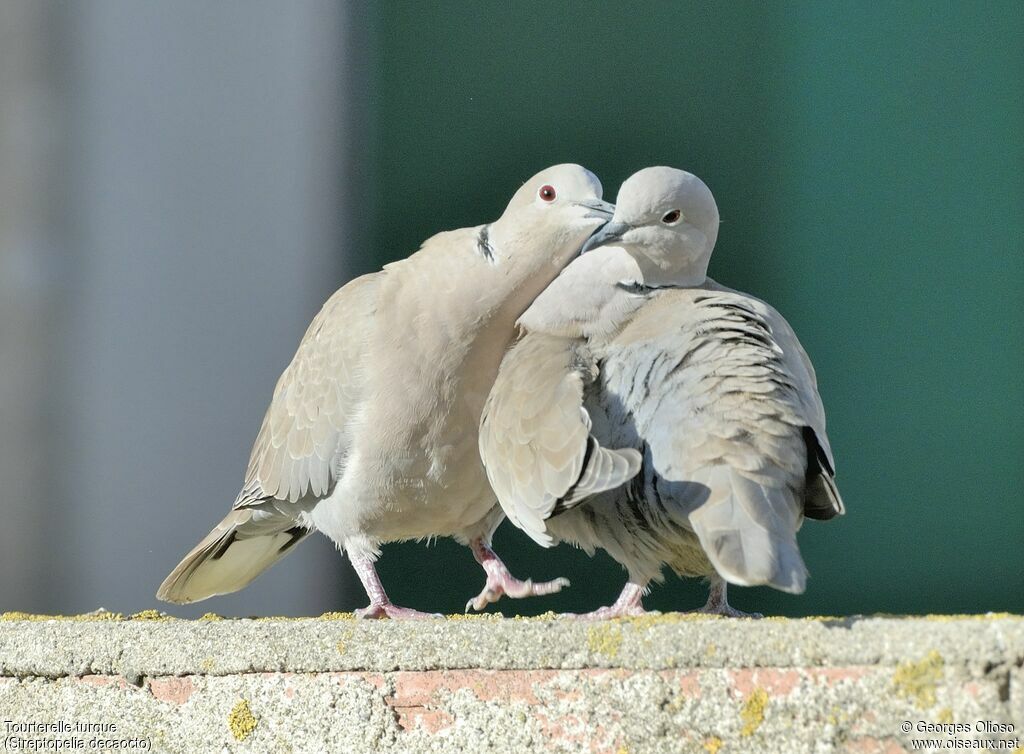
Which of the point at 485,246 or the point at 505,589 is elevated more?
the point at 485,246

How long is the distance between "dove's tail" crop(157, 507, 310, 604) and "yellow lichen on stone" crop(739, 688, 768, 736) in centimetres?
170

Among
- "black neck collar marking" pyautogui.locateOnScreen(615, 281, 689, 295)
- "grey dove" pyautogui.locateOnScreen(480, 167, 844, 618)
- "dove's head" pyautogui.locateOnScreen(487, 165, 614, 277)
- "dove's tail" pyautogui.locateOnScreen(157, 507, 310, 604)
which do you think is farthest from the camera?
"dove's tail" pyautogui.locateOnScreen(157, 507, 310, 604)

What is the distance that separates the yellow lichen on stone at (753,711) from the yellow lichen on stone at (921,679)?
7.2 inches

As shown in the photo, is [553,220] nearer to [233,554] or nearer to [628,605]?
[628,605]

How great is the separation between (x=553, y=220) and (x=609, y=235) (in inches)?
7.6

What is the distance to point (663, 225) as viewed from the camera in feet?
8.05

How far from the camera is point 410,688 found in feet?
6.24

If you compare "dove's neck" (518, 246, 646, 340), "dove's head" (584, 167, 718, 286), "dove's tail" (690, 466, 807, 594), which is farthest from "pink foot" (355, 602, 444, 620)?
"dove's tail" (690, 466, 807, 594)

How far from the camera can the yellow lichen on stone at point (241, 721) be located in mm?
1980

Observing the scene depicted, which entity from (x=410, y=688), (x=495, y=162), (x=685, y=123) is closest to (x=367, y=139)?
(x=495, y=162)

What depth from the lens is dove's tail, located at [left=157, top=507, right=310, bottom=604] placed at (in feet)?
10.2

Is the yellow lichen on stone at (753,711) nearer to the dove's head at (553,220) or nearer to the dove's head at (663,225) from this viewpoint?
the dove's head at (663,225)

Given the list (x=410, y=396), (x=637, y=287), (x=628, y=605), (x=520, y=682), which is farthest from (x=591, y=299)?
(x=520, y=682)

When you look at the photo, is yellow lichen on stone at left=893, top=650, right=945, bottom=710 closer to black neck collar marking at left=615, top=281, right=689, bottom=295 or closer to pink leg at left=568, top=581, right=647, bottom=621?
pink leg at left=568, top=581, right=647, bottom=621
